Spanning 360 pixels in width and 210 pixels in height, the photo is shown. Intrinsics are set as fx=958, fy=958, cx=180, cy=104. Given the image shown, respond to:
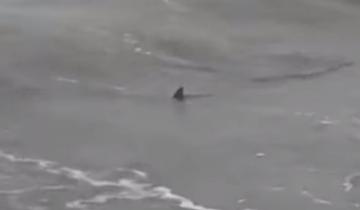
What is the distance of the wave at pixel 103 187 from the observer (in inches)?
195

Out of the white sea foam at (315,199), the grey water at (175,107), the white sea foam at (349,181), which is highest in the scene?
the grey water at (175,107)

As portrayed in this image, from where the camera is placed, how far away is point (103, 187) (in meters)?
5.11

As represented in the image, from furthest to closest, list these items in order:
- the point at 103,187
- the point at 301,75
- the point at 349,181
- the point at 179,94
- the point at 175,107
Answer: the point at 301,75 < the point at 179,94 < the point at 175,107 < the point at 349,181 < the point at 103,187

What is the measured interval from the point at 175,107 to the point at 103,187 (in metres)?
1.36

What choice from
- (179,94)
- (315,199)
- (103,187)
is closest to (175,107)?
(179,94)

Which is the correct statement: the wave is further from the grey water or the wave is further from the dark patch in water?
the dark patch in water

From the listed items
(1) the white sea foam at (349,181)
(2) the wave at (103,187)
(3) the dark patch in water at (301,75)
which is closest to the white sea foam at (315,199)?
(1) the white sea foam at (349,181)

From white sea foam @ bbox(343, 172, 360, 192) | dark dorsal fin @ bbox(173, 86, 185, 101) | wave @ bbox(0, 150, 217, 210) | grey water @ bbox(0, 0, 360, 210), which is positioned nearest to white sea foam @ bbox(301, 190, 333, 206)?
grey water @ bbox(0, 0, 360, 210)

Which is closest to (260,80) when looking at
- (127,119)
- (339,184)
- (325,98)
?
(325,98)

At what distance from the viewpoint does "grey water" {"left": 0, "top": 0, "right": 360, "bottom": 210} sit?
515cm

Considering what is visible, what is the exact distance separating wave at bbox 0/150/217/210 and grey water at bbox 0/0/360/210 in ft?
0.03

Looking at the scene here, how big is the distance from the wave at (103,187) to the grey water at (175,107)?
11mm

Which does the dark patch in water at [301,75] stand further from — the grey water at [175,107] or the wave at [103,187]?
the wave at [103,187]

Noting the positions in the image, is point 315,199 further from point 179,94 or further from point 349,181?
point 179,94
